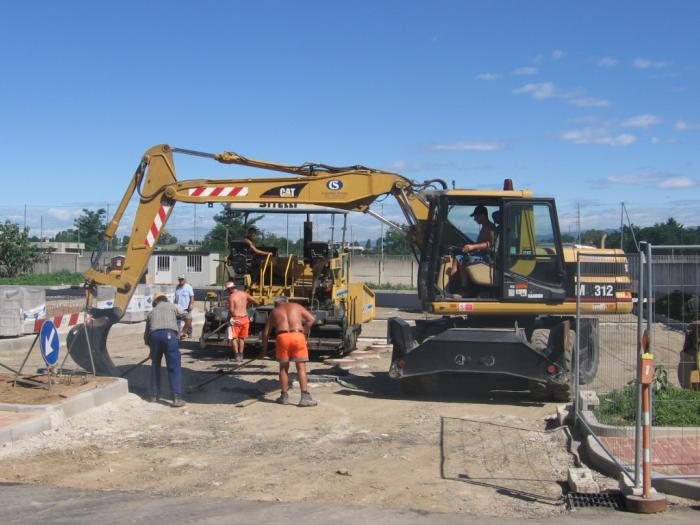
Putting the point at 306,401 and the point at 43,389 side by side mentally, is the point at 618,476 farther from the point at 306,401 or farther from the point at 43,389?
the point at 43,389

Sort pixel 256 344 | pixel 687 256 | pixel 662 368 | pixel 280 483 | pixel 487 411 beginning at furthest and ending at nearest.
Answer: pixel 256 344 < pixel 487 411 < pixel 662 368 < pixel 687 256 < pixel 280 483

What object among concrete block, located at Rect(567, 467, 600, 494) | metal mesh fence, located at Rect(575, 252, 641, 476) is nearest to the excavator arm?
metal mesh fence, located at Rect(575, 252, 641, 476)

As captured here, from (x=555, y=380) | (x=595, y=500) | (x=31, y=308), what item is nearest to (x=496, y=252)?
(x=555, y=380)

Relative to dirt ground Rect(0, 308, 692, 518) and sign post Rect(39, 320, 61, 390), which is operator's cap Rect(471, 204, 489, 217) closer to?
dirt ground Rect(0, 308, 692, 518)

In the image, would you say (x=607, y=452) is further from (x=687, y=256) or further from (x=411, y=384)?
(x=411, y=384)

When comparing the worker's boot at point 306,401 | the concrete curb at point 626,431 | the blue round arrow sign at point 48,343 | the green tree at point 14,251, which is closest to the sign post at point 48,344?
the blue round arrow sign at point 48,343

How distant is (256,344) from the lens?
51.5 ft

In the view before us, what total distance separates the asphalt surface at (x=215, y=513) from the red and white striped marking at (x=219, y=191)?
6103mm

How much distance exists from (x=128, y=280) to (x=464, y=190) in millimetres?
5298

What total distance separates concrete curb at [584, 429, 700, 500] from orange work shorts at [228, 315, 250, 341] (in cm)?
810

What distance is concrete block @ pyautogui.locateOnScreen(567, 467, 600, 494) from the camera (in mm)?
7164

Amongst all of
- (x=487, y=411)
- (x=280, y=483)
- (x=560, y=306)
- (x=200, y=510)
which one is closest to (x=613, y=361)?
(x=560, y=306)

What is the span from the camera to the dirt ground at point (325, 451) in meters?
7.33

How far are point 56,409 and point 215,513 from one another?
160 inches
